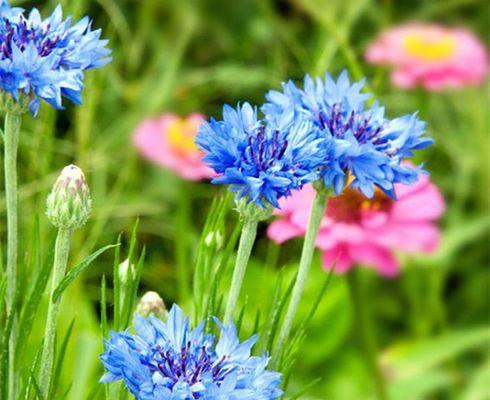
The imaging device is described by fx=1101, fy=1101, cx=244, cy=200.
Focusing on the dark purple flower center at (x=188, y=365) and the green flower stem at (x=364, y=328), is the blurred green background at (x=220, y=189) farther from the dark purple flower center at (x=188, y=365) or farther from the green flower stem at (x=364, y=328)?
the dark purple flower center at (x=188, y=365)

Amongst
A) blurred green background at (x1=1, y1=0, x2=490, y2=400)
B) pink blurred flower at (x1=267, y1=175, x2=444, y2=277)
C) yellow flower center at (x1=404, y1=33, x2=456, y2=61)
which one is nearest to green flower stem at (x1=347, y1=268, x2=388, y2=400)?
pink blurred flower at (x1=267, y1=175, x2=444, y2=277)

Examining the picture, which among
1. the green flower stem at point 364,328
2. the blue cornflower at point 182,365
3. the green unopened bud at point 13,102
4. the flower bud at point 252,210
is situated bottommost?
the blue cornflower at point 182,365

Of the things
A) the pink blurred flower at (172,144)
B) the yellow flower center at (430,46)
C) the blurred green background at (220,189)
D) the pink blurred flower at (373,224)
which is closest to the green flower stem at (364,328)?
the pink blurred flower at (373,224)

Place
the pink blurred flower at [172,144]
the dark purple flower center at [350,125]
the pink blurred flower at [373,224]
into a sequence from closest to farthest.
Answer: the dark purple flower center at [350,125] < the pink blurred flower at [373,224] < the pink blurred flower at [172,144]

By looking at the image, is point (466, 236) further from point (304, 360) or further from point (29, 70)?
point (29, 70)

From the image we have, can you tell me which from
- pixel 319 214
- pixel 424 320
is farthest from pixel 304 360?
pixel 319 214
